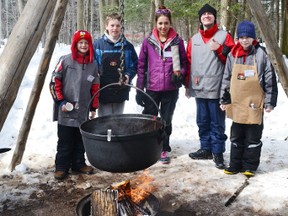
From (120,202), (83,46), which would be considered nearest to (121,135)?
(120,202)

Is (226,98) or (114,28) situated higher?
(114,28)

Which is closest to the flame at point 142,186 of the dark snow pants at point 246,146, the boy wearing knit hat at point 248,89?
the dark snow pants at point 246,146

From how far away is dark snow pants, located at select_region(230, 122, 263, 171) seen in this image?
4.34 metres

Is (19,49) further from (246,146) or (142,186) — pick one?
(246,146)

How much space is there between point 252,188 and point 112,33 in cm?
263

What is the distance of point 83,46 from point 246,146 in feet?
8.16

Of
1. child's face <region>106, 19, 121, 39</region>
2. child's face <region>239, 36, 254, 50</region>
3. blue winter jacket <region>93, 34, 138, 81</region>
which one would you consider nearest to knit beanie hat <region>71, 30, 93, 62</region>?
blue winter jacket <region>93, 34, 138, 81</region>

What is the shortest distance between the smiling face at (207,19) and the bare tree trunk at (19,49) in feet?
7.56

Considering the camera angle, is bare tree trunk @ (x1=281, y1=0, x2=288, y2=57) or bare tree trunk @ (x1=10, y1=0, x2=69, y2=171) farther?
bare tree trunk @ (x1=281, y1=0, x2=288, y2=57)

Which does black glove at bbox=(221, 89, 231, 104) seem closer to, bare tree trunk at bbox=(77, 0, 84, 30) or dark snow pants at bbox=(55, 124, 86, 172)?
dark snow pants at bbox=(55, 124, 86, 172)

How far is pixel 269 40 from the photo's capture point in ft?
12.4

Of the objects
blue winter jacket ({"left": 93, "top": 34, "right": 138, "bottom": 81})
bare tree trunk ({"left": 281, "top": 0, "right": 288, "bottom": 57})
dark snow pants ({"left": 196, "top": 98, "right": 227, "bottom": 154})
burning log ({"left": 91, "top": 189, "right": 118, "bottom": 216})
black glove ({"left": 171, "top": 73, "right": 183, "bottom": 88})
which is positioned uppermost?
bare tree trunk ({"left": 281, "top": 0, "right": 288, "bottom": 57})

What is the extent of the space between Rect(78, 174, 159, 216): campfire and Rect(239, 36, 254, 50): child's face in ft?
7.21

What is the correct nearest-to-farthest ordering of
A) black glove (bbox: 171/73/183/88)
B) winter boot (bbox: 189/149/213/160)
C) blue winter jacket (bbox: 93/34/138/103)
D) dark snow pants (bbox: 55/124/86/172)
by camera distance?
1. dark snow pants (bbox: 55/124/86/172)
2. blue winter jacket (bbox: 93/34/138/103)
3. black glove (bbox: 171/73/183/88)
4. winter boot (bbox: 189/149/213/160)
